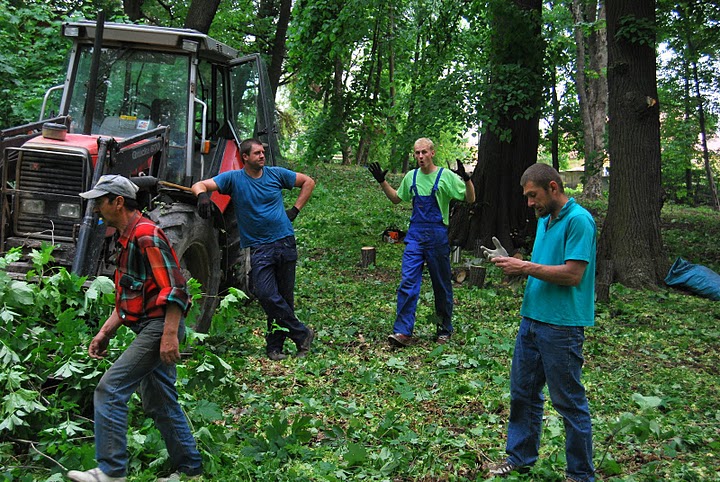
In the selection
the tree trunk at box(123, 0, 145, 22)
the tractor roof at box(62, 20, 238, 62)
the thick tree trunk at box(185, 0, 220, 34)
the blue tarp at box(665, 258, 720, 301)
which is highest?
the tree trunk at box(123, 0, 145, 22)

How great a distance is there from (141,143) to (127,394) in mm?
3255

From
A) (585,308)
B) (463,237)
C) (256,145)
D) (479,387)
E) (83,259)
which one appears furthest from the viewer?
(463,237)

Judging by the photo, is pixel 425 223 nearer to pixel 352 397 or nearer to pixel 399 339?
pixel 399 339

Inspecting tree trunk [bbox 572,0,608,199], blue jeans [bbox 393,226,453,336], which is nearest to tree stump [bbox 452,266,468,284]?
blue jeans [bbox 393,226,453,336]

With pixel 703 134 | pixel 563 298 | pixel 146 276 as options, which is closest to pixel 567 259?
pixel 563 298

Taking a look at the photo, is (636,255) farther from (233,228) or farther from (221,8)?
(221,8)

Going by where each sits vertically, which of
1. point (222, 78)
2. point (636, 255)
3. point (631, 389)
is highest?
point (222, 78)

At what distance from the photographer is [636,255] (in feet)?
36.2

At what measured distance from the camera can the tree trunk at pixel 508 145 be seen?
38.1 ft

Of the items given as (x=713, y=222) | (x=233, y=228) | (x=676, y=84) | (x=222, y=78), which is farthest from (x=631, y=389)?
(x=676, y=84)

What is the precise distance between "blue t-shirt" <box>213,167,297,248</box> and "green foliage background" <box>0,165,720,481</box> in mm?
952

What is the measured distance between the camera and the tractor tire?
6465 mm

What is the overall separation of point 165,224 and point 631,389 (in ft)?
14.2

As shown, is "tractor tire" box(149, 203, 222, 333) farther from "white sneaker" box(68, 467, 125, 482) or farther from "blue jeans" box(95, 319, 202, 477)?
"white sneaker" box(68, 467, 125, 482)
